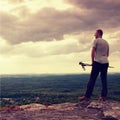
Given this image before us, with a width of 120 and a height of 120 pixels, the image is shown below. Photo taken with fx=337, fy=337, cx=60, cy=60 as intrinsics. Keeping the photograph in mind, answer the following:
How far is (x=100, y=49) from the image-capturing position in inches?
450

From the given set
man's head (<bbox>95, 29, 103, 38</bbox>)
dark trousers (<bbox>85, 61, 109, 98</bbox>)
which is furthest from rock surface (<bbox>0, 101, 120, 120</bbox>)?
man's head (<bbox>95, 29, 103, 38</bbox>)

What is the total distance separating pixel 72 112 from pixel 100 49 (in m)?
2.34

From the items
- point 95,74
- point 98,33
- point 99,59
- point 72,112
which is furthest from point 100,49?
point 72,112

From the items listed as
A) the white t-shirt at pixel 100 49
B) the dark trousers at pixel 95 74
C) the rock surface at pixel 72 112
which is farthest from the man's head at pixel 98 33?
the rock surface at pixel 72 112

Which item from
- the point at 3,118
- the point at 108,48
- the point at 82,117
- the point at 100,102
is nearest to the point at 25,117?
the point at 3,118

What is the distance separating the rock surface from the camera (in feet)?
34.1

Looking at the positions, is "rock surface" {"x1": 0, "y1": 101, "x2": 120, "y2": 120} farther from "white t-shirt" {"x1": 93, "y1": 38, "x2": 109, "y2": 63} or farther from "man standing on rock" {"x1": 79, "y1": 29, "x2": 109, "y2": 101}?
"white t-shirt" {"x1": 93, "y1": 38, "x2": 109, "y2": 63}

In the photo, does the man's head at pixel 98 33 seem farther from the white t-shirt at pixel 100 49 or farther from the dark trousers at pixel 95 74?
the dark trousers at pixel 95 74

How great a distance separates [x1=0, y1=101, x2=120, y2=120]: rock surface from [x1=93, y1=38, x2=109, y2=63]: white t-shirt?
4.85ft

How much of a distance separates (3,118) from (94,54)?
3.61 meters

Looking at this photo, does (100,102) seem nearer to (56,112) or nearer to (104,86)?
(104,86)

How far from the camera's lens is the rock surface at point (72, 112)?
1039 centimetres

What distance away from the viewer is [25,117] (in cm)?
1044

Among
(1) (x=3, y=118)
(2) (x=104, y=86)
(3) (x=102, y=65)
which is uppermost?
(3) (x=102, y=65)
